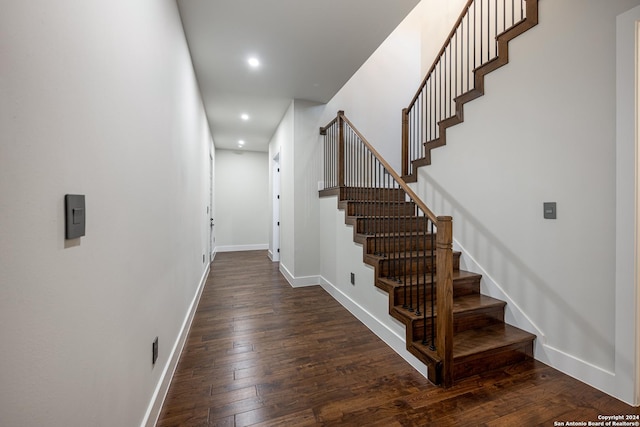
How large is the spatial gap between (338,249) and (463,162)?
1729 mm

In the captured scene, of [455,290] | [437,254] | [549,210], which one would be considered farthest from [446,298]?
[549,210]

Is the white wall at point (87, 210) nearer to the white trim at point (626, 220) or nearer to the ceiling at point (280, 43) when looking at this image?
the ceiling at point (280, 43)

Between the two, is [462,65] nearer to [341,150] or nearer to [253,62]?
[341,150]

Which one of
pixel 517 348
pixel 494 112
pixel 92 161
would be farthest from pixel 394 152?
pixel 92 161

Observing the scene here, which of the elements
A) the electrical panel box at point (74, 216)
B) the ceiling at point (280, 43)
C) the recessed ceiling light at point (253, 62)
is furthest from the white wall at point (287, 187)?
the electrical panel box at point (74, 216)

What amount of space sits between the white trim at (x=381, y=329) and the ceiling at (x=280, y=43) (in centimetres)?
268

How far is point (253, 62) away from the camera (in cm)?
282

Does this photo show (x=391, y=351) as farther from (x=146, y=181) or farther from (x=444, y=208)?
(x=146, y=181)

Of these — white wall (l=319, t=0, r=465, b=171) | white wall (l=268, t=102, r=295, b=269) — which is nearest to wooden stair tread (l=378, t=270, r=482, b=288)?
white wall (l=268, t=102, r=295, b=269)

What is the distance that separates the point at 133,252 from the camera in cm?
116

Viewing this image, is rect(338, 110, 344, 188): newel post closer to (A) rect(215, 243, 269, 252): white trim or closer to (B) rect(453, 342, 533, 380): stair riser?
(B) rect(453, 342, 533, 380): stair riser

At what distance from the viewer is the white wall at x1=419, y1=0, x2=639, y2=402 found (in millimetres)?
1645

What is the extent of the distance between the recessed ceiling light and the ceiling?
0.15 feet

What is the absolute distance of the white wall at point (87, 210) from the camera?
0.53 metres
